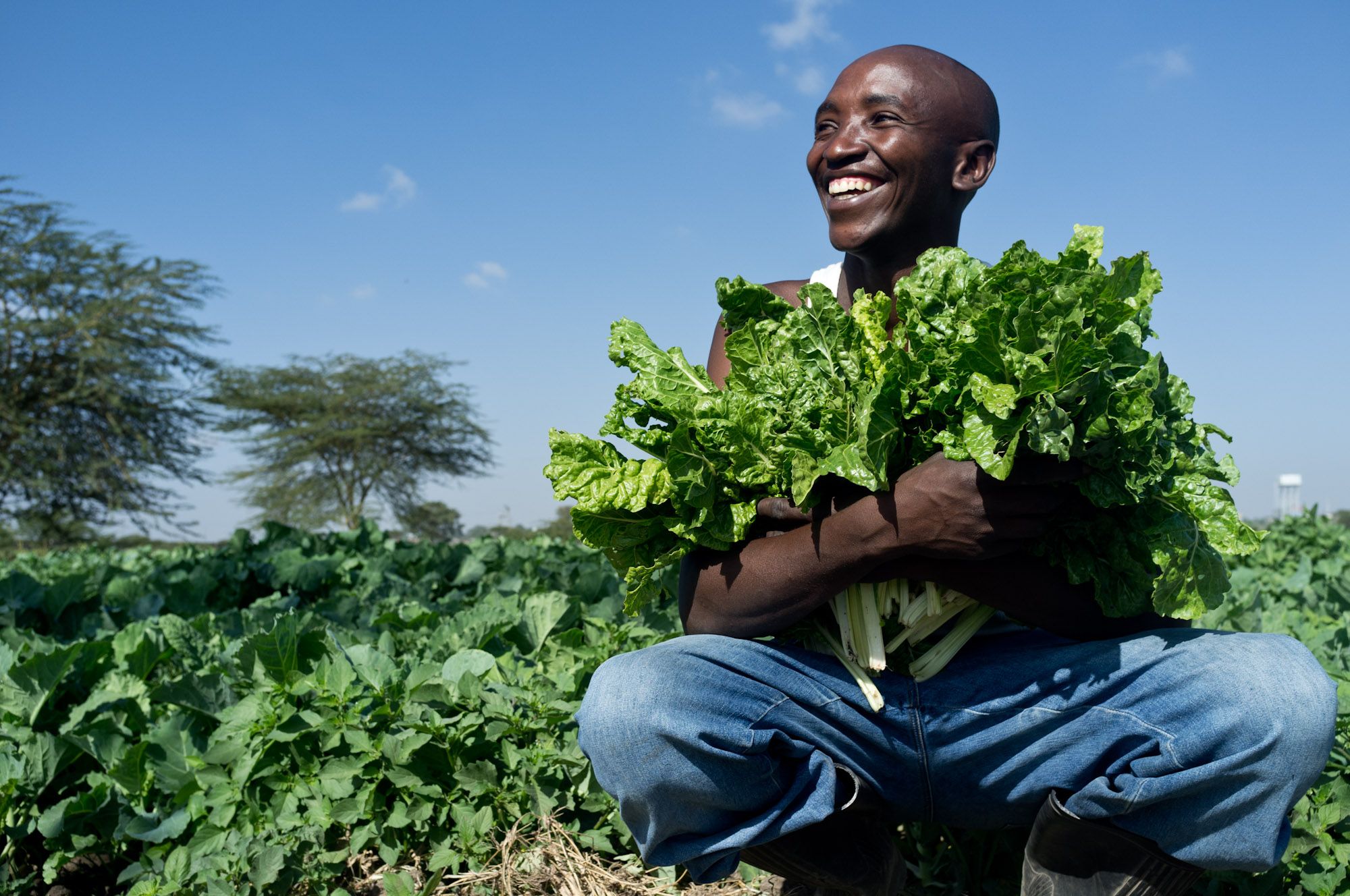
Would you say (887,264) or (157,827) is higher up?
(887,264)

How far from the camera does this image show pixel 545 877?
267 centimetres

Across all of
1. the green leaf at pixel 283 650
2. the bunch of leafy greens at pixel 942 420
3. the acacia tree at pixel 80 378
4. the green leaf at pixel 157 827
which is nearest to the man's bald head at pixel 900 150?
the bunch of leafy greens at pixel 942 420

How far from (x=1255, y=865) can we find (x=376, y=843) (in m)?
2.14

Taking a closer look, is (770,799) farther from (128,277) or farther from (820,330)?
(128,277)

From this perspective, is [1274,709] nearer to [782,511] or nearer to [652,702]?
[782,511]

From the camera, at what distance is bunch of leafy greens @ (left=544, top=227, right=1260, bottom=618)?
1681 millimetres

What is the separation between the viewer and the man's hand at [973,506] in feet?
5.93

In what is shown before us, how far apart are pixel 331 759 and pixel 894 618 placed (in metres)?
1.65

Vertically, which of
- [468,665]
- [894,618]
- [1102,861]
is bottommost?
[1102,861]

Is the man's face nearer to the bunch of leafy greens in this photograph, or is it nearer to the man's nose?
the man's nose

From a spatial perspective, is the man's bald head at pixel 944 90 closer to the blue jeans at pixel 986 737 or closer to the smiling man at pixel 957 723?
the smiling man at pixel 957 723

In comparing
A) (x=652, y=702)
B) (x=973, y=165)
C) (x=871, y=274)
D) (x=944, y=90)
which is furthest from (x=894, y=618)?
(x=944, y=90)

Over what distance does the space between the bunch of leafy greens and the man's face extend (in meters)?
0.44

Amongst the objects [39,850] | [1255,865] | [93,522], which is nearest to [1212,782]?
[1255,865]
